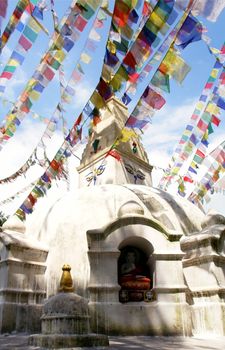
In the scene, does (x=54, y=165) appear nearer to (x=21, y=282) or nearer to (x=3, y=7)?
(x=21, y=282)

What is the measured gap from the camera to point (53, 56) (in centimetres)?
1072

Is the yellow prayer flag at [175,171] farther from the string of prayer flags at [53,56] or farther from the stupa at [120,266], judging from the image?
the string of prayer flags at [53,56]

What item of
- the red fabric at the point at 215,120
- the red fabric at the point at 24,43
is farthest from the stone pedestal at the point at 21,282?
the red fabric at the point at 215,120

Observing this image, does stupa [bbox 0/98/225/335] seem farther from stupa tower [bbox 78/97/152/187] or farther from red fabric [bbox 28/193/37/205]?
stupa tower [bbox 78/97/152/187]

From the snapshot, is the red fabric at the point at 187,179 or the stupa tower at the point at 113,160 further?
the stupa tower at the point at 113,160

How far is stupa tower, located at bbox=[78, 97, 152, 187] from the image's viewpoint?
18.4 m

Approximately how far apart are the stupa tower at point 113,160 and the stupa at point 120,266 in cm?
520

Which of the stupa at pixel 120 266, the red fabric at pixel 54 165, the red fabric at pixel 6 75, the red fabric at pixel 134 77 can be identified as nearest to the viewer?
the stupa at pixel 120 266

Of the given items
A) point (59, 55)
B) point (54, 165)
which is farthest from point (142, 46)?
point (54, 165)

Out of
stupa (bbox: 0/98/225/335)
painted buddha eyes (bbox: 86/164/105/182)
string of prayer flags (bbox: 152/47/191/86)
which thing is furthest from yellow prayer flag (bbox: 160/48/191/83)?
painted buddha eyes (bbox: 86/164/105/182)

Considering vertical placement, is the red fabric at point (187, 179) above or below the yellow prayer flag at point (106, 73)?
below

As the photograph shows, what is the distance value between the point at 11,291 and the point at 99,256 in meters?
3.15

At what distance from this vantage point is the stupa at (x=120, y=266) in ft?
31.4

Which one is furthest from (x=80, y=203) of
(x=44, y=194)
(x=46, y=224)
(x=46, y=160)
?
(x=46, y=160)
